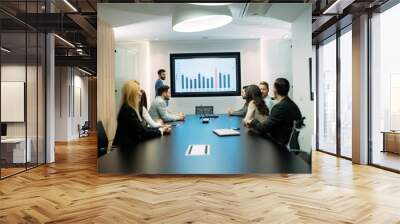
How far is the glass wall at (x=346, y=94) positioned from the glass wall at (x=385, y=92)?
1.72 feet

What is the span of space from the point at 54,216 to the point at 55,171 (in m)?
2.77

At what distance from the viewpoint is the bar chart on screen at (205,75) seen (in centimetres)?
407

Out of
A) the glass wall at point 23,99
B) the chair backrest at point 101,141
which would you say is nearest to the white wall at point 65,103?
the glass wall at point 23,99

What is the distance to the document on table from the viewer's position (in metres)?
3.93

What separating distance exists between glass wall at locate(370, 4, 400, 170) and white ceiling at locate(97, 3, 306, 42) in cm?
264

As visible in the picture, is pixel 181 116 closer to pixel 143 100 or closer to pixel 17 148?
pixel 143 100

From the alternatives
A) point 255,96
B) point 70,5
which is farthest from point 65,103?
point 255,96

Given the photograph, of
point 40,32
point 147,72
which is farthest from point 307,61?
point 40,32

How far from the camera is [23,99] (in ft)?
21.5

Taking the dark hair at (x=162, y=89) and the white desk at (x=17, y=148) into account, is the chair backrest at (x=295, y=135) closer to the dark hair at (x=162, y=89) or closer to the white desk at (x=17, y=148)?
the dark hair at (x=162, y=89)

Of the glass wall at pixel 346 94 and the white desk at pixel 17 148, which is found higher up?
the glass wall at pixel 346 94

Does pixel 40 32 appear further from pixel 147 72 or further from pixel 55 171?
pixel 147 72

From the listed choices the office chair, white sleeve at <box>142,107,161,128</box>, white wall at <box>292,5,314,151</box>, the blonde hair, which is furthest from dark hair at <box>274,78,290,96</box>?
the office chair

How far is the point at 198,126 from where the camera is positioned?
161 inches
